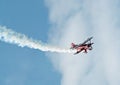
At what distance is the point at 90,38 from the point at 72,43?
803 centimetres

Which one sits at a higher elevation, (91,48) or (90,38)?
(90,38)

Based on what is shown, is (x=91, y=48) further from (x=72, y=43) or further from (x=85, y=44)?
(x=72, y=43)

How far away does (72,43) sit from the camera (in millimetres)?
71750

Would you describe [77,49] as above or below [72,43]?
below

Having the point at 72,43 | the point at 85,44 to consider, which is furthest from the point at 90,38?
the point at 72,43

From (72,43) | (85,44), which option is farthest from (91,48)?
(72,43)

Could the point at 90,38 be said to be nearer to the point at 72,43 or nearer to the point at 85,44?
the point at 85,44

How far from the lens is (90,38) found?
6800cm

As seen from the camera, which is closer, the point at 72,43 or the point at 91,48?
the point at 91,48

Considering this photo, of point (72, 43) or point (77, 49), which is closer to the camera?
point (77, 49)

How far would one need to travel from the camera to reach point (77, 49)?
67.4 m

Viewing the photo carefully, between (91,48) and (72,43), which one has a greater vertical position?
(72,43)

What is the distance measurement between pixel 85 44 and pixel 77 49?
149 inches

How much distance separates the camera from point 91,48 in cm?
6594
